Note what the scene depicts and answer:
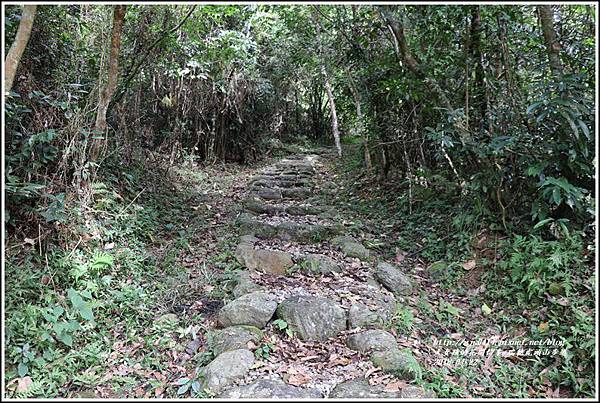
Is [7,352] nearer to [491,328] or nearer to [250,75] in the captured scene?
[491,328]

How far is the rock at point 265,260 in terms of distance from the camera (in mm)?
4031

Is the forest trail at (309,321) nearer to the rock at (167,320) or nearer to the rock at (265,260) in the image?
the rock at (265,260)

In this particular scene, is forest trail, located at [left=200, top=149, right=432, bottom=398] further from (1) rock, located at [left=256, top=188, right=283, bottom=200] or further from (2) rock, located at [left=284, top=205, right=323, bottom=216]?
(1) rock, located at [left=256, top=188, right=283, bottom=200]

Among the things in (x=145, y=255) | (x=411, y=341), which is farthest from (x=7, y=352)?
(x=411, y=341)

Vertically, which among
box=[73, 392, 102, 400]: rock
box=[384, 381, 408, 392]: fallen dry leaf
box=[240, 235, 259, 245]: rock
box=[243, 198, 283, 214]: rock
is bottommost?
box=[384, 381, 408, 392]: fallen dry leaf

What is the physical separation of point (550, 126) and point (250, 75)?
6.80 m

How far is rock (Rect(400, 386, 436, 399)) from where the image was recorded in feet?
7.99

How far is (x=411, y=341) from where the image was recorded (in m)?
3.07

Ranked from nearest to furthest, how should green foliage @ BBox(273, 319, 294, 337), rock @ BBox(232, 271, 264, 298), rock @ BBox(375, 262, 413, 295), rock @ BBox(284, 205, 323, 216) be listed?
1. green foliage @ BBox(273, 319, 294, 337)
2. rock @ BBox(232, 271, 264, 298)
3. rock @ BBox(375, 262, 413, 295)
4. rock @ BBox(284, 205, 323, 216)

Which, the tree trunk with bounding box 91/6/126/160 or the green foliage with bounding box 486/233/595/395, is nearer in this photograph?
the green foliage with bounding box 486/233/595/395

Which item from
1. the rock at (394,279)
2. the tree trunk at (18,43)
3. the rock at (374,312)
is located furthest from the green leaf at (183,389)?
the tree trunk at (18,43)

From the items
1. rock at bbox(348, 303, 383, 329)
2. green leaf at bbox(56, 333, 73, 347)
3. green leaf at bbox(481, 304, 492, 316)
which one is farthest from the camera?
green leaf at bbox(481, 304, 492, 316)

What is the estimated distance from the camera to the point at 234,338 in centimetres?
290

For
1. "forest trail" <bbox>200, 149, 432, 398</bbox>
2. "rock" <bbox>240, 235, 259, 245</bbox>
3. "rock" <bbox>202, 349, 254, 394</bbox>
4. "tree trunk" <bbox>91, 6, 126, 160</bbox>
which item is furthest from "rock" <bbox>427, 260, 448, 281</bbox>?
"tree trunk" <bbox>91, 6, 126, 160</bbox>
